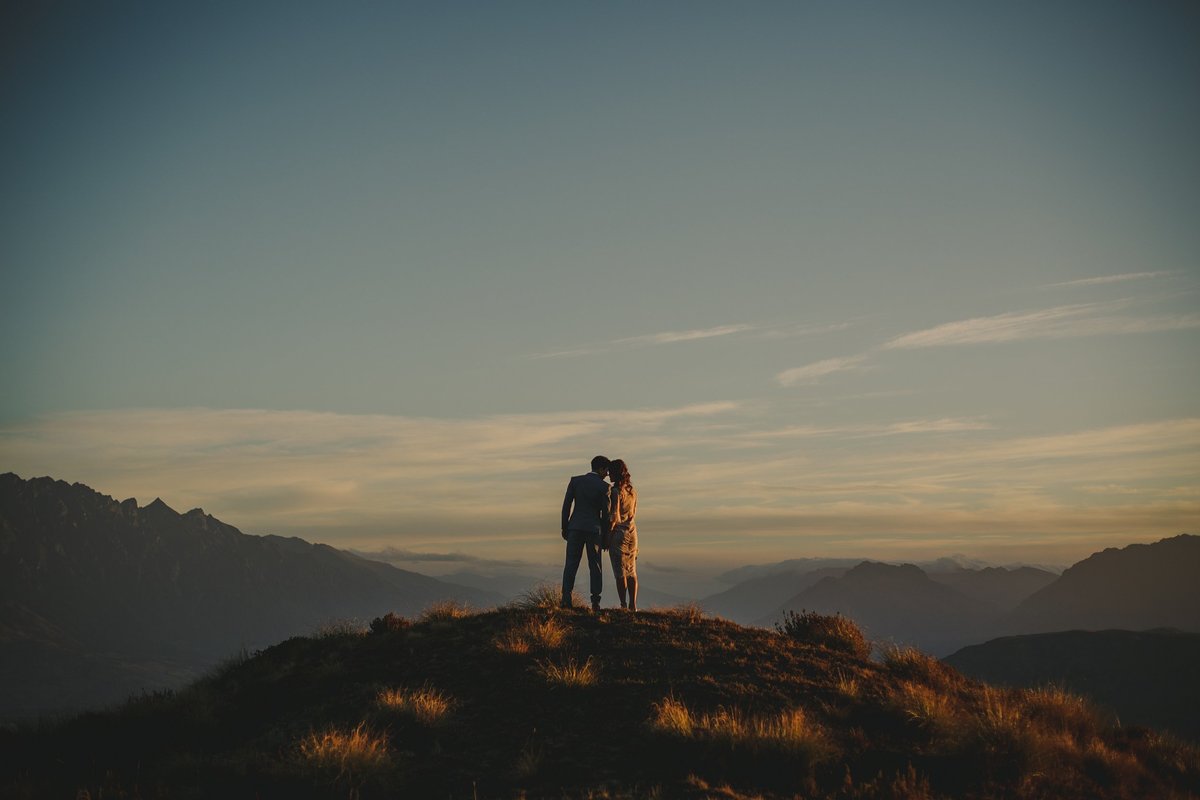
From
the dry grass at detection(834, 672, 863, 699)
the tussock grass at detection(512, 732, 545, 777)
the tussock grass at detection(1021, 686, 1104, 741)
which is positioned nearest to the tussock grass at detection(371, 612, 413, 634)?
the tussock grass at detection(512, 732, 545, 777)

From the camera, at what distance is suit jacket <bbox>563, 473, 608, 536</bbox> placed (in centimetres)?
1727

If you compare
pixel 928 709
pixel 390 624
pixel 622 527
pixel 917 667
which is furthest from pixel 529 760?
pixel 390 624

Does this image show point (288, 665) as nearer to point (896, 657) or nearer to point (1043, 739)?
point (896, 657)

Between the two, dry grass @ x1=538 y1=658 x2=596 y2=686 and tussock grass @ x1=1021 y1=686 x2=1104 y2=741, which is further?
tussock grass @ x1=1021 y1=686 x2=1104 y2=741

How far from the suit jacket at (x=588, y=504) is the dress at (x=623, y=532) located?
194 mm

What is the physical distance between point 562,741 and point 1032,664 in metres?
194

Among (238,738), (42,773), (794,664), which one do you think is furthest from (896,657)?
(42,773)

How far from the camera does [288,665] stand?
1617cm

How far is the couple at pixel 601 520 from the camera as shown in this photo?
1733 centimetres

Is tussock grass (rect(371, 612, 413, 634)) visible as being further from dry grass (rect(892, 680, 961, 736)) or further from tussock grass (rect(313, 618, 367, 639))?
dry grass (rect(892, 680, 961, 736))

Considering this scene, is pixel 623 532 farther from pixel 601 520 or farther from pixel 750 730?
pixel 750 730

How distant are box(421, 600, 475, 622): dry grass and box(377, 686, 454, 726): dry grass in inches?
241

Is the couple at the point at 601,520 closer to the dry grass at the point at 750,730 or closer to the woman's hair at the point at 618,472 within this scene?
the woman's hair at the point at 618,472

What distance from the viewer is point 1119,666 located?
162 meters
